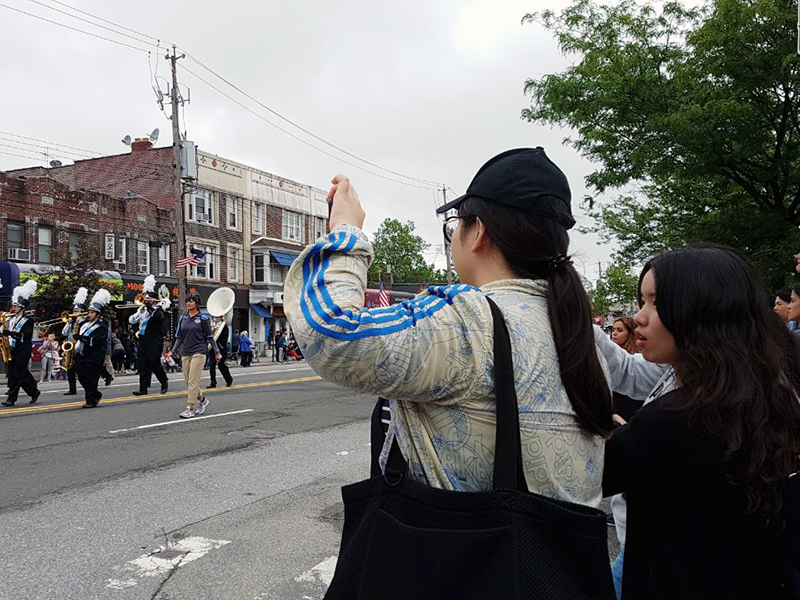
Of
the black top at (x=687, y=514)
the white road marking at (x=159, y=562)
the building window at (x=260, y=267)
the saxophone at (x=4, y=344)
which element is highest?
the building window at (x=260, y=267)

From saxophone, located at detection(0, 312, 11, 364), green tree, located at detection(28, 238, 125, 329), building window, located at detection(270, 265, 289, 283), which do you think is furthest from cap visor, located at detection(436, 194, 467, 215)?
building window, located at detection(270, 265, 289, 283)

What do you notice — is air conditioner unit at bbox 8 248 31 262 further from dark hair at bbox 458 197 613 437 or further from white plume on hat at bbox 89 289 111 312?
dark hair at bbox 458 197 613 437

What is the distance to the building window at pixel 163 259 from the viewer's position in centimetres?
3594

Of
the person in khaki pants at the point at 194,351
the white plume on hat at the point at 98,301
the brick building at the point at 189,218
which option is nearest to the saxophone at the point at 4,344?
the white plume on hat at the point at 98,301

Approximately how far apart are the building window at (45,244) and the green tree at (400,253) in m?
41.6

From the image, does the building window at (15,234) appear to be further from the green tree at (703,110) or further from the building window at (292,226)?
the green tree at (703,110)

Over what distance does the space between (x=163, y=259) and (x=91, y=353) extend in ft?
81.4

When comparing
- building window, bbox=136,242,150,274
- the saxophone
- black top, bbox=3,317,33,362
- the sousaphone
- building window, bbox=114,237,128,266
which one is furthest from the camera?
building window, bbox=136,242,150,274

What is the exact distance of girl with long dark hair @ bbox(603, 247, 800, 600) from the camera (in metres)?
1.71

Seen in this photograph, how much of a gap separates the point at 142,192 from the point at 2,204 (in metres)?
11.1

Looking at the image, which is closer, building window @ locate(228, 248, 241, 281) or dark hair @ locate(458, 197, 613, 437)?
dark hair @ locate(458, 197, 613, 437)

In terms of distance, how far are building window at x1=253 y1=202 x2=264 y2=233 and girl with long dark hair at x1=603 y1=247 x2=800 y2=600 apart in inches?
1682

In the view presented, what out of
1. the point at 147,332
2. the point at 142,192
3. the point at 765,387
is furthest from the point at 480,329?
the point at 142,192

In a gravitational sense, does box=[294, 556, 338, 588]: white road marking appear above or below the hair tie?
below
